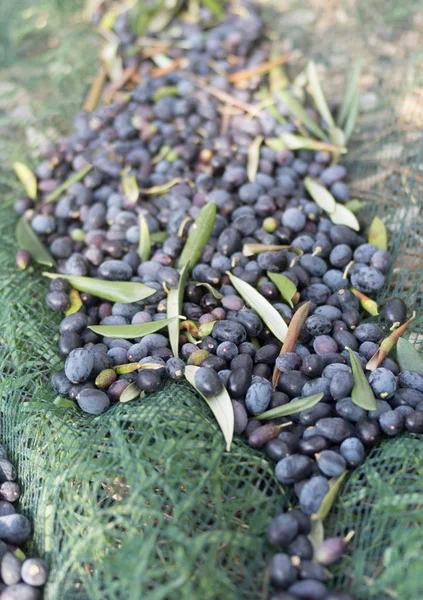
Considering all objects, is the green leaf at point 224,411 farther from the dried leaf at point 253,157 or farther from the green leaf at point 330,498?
the dried leaf at point 253,157

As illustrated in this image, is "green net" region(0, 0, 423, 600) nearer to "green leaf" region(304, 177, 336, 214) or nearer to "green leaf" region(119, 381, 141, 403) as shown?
"green leaf" region(119, 381, 141, 403)

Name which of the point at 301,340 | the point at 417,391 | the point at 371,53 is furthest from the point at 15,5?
the point at 417,391

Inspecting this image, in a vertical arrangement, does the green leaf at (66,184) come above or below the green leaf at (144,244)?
above

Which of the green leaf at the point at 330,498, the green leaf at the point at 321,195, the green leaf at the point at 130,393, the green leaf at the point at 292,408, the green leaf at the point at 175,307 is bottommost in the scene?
the green leaf at the point at 321,195

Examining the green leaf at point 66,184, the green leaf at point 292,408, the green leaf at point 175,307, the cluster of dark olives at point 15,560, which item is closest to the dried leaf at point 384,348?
the green leaf at point 292,408

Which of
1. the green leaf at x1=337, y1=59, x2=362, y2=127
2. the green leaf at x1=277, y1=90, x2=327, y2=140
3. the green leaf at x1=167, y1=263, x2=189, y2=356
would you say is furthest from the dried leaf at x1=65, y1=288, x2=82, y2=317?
the green leaf at x1=337, y1=59, x2=362, y2=127

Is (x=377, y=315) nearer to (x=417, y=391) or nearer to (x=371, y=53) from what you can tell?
(x=417, y=391)
